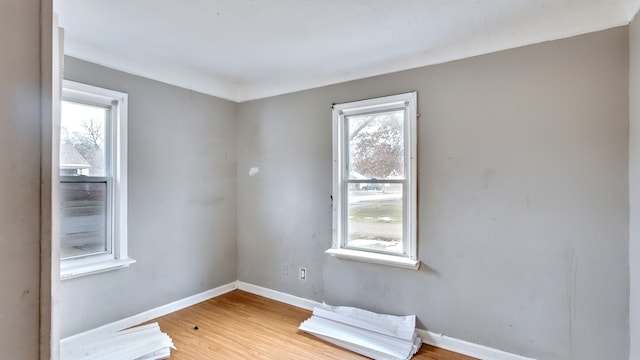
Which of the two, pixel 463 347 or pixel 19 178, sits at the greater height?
pixel 19 178

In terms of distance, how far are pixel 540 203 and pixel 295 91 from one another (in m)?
2.31

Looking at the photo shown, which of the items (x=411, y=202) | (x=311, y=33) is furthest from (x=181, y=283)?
(x=311, y=33)

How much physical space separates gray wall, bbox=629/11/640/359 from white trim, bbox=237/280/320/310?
226 cm

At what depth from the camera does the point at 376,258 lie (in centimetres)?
278

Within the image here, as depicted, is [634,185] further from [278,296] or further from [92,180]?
[92,180]

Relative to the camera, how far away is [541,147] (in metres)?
2.17

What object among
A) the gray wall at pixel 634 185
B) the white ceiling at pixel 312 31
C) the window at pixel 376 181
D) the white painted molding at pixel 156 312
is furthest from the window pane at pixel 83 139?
the gray wall at pixel 634 185

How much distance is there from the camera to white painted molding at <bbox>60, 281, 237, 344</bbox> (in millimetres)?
2564

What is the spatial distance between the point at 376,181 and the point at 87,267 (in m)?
2.43

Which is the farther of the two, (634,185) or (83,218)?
(83,218)

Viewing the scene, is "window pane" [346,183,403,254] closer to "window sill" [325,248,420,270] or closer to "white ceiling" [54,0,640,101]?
"window sill" [325,248,420,270]

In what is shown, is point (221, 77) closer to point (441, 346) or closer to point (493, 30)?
point (493, 30)

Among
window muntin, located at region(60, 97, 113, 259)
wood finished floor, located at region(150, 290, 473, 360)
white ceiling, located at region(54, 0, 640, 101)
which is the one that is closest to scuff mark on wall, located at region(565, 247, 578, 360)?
wood finished floor, located at region(150, 290, 473, 360)

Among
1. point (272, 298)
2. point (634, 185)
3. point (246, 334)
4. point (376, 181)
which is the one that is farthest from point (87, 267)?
point (634, 185)
